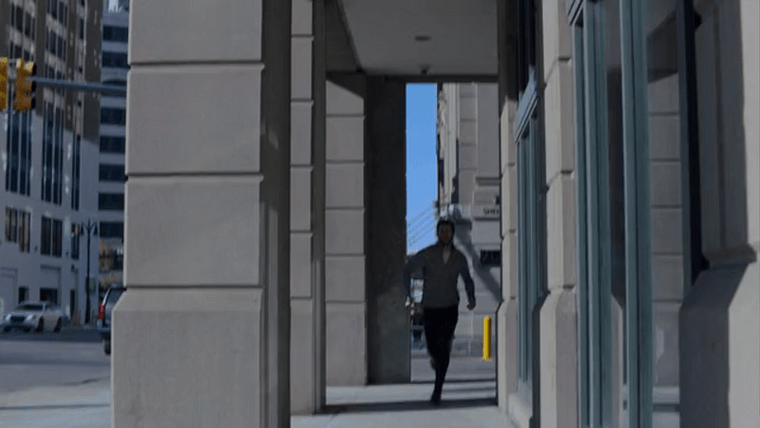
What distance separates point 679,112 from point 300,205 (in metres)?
8.30

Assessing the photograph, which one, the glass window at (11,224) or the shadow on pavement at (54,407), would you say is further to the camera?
the glass window at (11,224)

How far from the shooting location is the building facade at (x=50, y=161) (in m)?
76.6

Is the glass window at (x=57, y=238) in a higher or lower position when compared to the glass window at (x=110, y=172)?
lower

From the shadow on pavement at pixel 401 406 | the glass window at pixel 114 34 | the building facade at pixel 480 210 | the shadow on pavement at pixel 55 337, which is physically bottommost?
the shadow on pavement at pixel 55 337

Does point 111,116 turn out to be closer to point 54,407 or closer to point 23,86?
point 23,86

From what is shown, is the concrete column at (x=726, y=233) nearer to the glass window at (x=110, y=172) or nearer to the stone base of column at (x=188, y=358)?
the stone base of column at (x=188, y=358)

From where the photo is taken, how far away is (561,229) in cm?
672

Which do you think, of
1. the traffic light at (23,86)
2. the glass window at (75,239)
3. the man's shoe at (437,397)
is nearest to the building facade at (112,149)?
the glass window at (75,239)

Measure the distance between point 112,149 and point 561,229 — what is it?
117m

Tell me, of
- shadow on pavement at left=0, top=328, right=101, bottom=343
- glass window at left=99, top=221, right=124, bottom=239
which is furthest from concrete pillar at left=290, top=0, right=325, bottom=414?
glass window at left=99, top=221, right=124, bottom=239

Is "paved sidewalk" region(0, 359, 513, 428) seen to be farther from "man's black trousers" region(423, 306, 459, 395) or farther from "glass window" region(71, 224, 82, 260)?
"glass window" region(71, 224, 82, 260)

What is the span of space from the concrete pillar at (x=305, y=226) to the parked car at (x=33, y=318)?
160ft

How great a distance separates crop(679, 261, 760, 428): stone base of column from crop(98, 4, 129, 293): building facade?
375ft

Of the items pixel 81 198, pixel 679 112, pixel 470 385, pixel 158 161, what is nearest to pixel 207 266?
pixel 158 161
